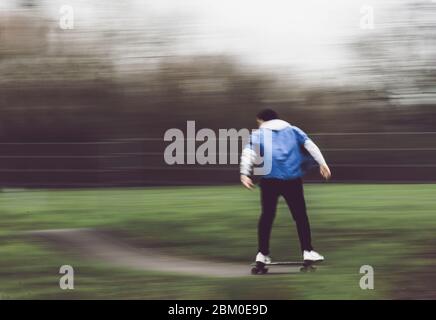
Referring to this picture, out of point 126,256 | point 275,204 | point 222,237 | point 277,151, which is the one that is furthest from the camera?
point 222,237

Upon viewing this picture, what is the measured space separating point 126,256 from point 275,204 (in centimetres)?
190

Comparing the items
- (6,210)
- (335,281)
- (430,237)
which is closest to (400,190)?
(430,237)

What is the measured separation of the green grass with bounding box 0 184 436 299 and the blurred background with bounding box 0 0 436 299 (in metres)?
0.03

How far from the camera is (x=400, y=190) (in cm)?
897

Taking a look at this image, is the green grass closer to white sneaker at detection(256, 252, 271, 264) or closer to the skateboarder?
white sneaker at detection(256, 252, 271, 264)

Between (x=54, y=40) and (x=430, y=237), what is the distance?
615 centimetres

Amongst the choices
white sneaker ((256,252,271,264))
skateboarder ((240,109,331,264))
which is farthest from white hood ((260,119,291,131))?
white sneaker ((256,252,271,264))

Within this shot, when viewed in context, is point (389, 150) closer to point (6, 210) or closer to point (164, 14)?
point (164, 14)

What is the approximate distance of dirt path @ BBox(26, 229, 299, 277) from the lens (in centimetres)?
684

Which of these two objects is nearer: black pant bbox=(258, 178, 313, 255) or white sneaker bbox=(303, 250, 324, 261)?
black pant bbox=(258, 178, 313, 255)

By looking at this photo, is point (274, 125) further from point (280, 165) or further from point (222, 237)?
point (222, 237)

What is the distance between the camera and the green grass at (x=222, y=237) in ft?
20.6

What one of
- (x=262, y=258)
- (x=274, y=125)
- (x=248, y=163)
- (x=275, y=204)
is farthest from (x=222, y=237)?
(x=274, y=125)

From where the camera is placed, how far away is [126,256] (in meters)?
7.31
